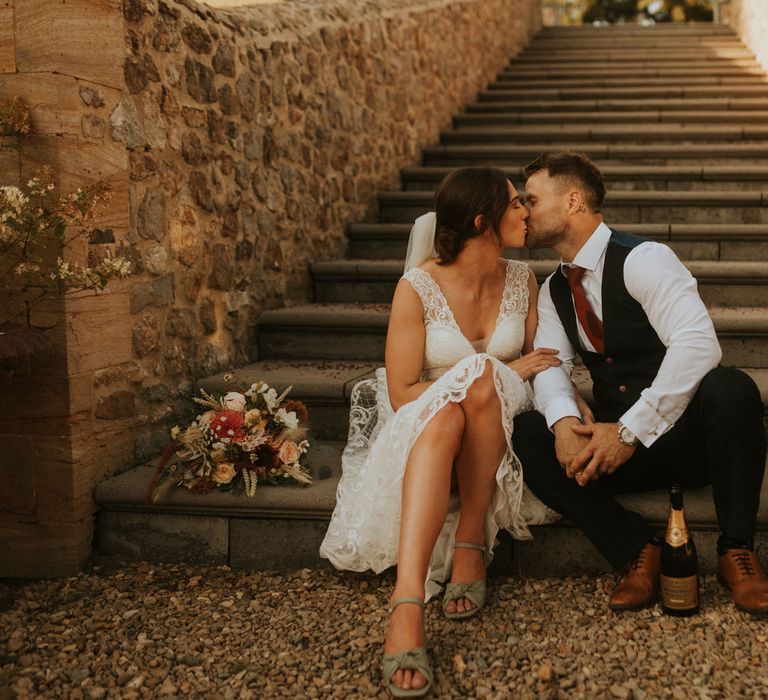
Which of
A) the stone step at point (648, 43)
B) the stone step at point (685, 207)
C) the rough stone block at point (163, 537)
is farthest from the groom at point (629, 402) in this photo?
the stone step at point (648, 43)

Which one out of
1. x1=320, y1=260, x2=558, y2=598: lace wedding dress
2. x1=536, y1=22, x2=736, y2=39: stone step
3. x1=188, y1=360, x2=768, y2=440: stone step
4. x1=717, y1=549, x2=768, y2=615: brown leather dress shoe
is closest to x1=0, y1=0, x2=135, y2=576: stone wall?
x1=188, y1=360, x2=768, y2=440: stone step

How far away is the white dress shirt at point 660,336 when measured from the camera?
92.1 inches

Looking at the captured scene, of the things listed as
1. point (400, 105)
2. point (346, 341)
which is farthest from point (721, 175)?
point (346, 341)

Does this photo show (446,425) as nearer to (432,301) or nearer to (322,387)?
(432,301)

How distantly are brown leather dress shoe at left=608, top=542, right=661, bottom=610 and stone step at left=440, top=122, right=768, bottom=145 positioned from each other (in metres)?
4.41

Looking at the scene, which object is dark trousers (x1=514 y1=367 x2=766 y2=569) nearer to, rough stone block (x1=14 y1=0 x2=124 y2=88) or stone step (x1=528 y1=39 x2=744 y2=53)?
rough stone block (x1=14 y1=0 x2=124 y2=88)

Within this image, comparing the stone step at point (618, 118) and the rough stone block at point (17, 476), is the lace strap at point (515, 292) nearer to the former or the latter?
the rough stone block at point (17, 476)

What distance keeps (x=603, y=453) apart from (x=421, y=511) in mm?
569

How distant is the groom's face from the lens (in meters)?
2.65

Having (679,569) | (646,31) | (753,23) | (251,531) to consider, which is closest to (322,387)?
(251,531)

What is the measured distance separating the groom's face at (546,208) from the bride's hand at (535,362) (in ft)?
1.16

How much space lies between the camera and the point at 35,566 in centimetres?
271

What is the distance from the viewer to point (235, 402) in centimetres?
278

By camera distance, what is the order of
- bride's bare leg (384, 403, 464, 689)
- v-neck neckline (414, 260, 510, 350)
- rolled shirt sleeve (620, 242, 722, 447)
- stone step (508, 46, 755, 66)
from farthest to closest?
stone step (508, 46, 755, 66)
v-neck neckline (414, 260, 510, 350)
rolled shirt sleeve (620, 242, 722, 447)
bride's bare leg (384, 403, 464, 689)
